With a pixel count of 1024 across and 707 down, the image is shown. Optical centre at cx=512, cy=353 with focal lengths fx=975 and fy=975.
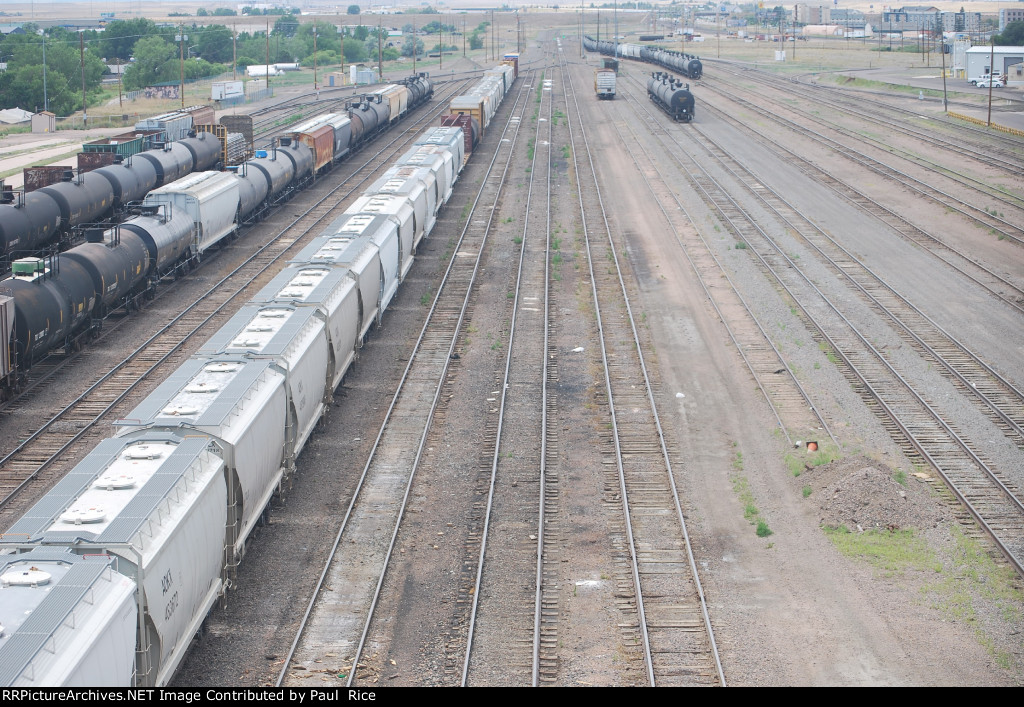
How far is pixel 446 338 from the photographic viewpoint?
2988 centimetres

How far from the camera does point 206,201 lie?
120 feet

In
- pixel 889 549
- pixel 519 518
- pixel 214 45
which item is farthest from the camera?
pixel 214 45

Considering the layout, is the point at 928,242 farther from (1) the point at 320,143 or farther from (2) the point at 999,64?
(2) the point at 999,64

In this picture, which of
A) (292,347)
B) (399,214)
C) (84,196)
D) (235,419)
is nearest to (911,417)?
(292,347)

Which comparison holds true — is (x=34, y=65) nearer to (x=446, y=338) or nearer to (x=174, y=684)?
(x=446, y=338)

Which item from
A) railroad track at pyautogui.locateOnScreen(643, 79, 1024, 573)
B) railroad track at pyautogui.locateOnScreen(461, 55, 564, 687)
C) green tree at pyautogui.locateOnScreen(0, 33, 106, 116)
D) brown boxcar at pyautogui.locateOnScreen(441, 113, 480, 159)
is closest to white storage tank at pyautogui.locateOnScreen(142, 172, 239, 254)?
railroad track at pyautogui.locateOnScreen(461, 55, 564, 687)

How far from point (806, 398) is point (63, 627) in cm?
1928

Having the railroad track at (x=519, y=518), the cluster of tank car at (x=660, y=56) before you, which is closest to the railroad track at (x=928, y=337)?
the railroad track at (x=519, y=518)

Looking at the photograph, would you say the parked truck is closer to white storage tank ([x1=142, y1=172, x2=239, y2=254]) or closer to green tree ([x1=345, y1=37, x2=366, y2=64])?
white storage tank ([x1=142, y1=172, x2=239, y2=254])

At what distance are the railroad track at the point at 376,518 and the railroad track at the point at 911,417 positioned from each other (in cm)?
1103

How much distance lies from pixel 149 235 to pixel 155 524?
2212cm

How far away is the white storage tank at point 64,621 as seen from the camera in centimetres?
942

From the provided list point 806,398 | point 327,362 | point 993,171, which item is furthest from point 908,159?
point 327,362

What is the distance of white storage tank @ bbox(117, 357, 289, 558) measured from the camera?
15.0m
